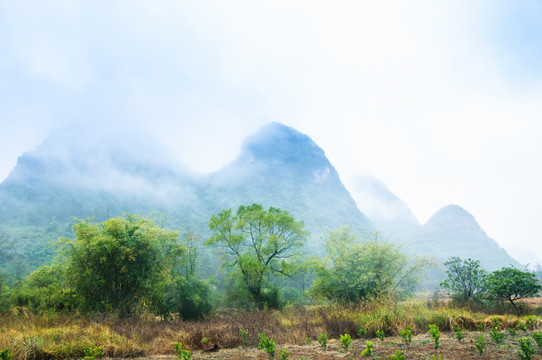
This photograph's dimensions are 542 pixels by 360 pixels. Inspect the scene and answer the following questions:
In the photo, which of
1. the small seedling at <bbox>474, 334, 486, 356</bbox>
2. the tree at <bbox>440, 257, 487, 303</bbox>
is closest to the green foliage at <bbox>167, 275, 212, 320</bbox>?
the tree at <bbox>440, 257, 487, 303</bbox>

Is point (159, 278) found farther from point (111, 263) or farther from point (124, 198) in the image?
point (124, 198)

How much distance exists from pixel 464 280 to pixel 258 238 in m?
15.1

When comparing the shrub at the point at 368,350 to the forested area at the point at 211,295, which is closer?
the shrub at the point at 368,350

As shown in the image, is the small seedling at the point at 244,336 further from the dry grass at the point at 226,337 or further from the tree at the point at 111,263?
the tree at the point at 111,263

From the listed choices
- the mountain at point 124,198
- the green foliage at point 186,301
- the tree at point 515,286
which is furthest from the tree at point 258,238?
the mountain at point 124,198

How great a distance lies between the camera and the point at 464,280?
14.4 m

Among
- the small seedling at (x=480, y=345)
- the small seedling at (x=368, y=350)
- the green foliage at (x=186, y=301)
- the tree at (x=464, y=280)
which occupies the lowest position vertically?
the green foliage at (x=186, y=301)

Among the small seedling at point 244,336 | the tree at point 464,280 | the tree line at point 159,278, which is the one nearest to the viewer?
the small seedling at point 244,336

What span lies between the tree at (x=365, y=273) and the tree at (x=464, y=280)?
2454 mm

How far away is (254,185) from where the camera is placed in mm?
193500

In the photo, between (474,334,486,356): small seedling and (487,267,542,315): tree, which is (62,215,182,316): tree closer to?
(474,334,486,356): small seedling

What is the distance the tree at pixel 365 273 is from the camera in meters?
14.9

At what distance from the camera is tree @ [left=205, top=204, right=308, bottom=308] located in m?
23.7

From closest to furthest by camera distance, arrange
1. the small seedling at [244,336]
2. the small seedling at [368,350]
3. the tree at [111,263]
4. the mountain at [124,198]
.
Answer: the small seedling at [368,350] < the small seedling at [244,336] < the tree at [111,263] < the mountain at [124,198]
